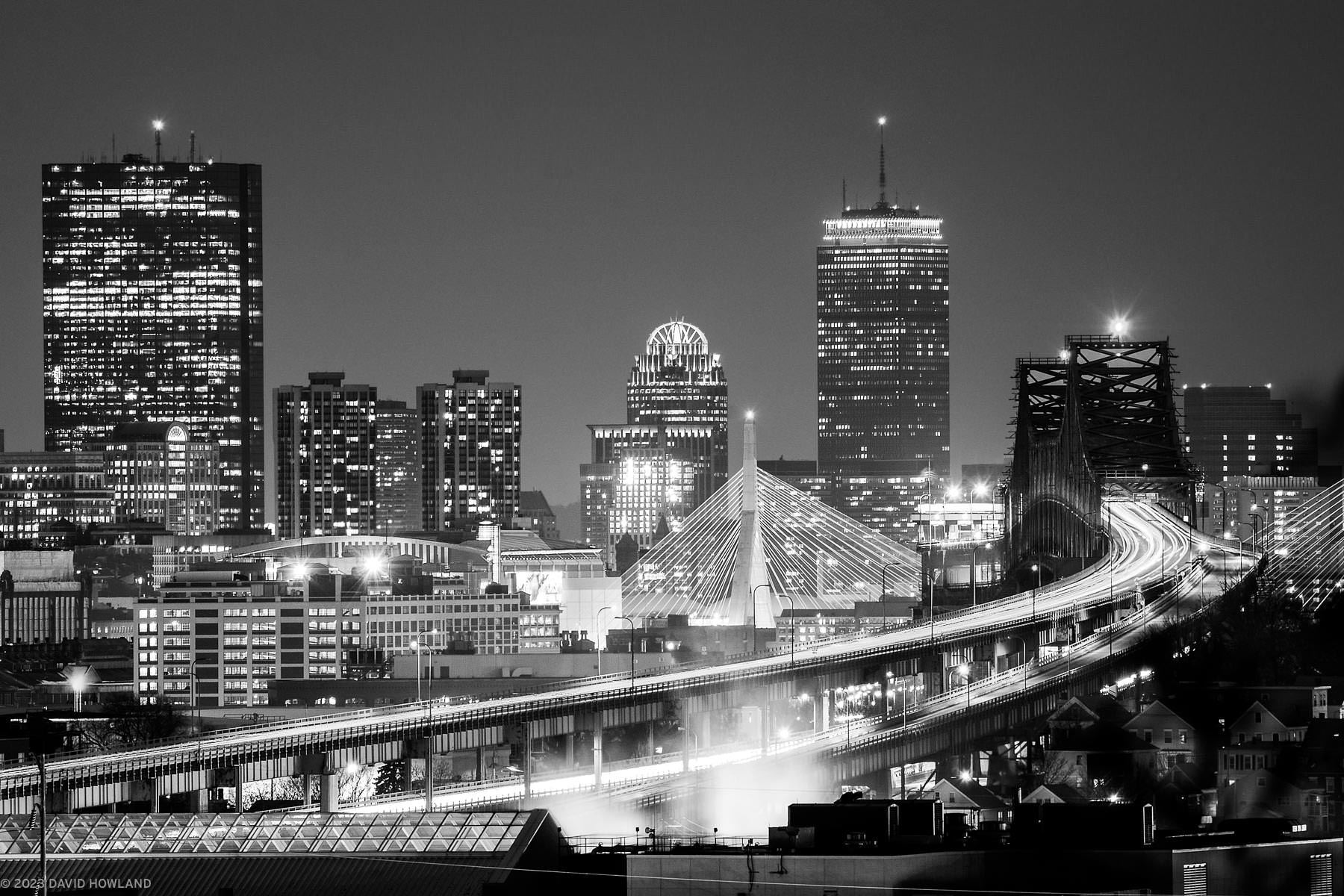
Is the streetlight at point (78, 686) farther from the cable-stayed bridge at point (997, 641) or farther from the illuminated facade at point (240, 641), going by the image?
the cable-stayed bridge at point (997, 641)

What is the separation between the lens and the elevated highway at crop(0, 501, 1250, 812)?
75.9m

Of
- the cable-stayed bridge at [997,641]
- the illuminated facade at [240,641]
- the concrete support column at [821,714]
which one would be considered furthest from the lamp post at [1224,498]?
the concrete support column at [821,714]

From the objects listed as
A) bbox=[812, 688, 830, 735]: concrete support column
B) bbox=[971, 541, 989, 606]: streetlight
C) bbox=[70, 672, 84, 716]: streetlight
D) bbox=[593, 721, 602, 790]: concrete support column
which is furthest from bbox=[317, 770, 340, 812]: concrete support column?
bbox=[70, 672, 84, 716]: streetlight

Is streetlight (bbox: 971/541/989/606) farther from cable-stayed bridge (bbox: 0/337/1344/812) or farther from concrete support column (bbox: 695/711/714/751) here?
concrete support column (bbox: 695/711/714/751)

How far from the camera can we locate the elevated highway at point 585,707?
75.9 meters

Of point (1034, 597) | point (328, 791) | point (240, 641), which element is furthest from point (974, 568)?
point (328, 791)

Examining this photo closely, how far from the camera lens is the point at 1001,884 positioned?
4684cm

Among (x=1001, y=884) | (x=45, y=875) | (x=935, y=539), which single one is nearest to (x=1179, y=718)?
(x=1001, y=884)

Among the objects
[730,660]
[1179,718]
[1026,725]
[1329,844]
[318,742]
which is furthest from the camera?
[730,660]

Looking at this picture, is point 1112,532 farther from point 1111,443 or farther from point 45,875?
point 45,875

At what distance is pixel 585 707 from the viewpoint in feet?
302

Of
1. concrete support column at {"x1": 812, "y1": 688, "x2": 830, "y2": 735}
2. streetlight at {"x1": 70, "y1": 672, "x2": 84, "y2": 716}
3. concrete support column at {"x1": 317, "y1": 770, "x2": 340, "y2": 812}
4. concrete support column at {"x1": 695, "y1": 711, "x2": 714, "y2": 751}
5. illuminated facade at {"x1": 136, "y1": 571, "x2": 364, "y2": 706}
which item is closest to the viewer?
concrete support column at {"x1": 317, "y1": 770, "x2": 340, "y2": 812}

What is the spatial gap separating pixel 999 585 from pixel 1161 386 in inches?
527

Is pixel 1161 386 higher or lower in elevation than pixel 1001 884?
higher
